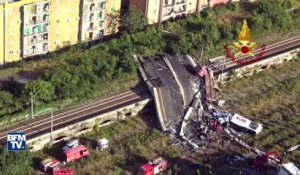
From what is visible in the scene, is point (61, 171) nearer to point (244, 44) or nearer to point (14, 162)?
point (14, 162)

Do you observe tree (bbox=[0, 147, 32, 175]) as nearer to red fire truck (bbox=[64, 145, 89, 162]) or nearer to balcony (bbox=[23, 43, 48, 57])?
red fire truck (bbox=[64, 145, 89, 162])

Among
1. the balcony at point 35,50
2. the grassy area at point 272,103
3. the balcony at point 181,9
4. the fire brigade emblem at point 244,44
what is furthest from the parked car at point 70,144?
the balcony at point 181,9

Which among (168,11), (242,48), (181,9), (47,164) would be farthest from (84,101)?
(181,9)

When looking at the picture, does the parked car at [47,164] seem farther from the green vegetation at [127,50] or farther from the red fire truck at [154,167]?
the red fire truck at [154,167]

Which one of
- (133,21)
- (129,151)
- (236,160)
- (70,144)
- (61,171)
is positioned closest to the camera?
(61,171)

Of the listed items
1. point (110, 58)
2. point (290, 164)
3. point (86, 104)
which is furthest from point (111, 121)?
point (290, 164)

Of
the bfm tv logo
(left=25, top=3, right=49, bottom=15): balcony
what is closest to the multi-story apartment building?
(left=25, top=3, right=49, bottom=15): balcony

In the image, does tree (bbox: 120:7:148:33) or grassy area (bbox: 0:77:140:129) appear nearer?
grassy area (bbox: 0:77:140:129)
